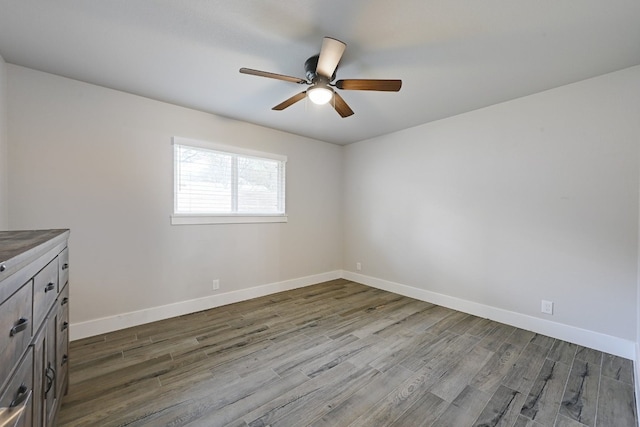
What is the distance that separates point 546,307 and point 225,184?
3923 millimetres

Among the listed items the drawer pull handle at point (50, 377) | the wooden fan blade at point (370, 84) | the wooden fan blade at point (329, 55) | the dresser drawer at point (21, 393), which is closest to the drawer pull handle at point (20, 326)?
the dresser drawer at point (21, 393)

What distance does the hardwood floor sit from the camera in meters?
1.65

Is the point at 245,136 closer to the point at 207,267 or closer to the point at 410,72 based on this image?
the point at 207,267

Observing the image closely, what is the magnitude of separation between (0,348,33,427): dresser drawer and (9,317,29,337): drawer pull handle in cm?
12

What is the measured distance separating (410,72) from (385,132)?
1.75 meters

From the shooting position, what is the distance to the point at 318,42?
1.96m

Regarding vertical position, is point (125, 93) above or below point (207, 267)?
above

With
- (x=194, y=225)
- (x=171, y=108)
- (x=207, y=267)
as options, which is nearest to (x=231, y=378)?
(x=207, y=267)

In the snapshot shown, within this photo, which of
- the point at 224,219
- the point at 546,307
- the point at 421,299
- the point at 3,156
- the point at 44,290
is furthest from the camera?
the point at 421,299

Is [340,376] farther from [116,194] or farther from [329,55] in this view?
[116,194]

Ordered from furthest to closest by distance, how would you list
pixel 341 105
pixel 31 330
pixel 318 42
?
pixel 341 105 → pixel 318 42 → pixel 31 330

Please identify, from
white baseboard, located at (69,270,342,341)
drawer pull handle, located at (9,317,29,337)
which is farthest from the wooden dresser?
white baseboard, located at (69,270,342,341)

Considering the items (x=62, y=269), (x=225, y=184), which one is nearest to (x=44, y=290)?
(x=62, y=269)

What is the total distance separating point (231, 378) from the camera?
2.00 metres
